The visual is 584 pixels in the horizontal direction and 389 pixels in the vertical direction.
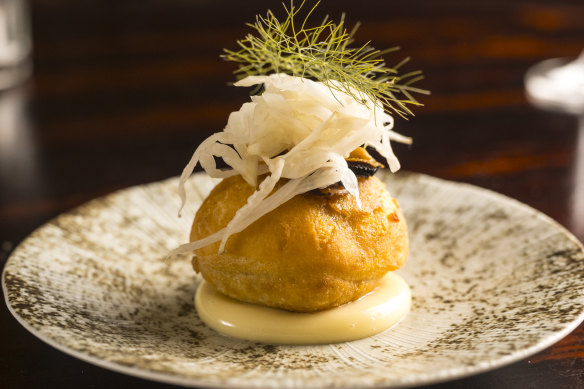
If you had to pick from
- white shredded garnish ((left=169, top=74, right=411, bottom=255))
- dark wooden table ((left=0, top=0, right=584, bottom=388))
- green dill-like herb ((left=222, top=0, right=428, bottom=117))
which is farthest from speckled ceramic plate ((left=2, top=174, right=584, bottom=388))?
green dill-like herb ((left=222, top=0, right=428, bottom=117))

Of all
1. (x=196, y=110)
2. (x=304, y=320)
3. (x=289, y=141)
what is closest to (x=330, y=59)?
(x=289, y=141)

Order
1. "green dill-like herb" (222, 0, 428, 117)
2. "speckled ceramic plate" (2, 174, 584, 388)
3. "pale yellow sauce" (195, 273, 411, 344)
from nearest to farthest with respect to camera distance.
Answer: "speckled ceramic plate" (2, 174, 584, 388)
"pale yellow sauce" (195, 273, 411, 344)
"green dill-like herb" (222, 0, 428, 117)

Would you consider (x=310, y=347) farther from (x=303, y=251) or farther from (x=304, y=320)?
(x=303, y=251)

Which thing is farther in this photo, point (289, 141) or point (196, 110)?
point (196, 110)

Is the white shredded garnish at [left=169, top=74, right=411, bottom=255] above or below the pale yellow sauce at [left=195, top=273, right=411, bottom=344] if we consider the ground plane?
above

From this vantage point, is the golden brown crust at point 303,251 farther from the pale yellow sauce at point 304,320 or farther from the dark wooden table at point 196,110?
the dark wooden table at point 196,110

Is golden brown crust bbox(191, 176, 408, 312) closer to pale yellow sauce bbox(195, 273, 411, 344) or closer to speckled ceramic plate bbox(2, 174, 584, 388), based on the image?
pale yellow sauce bbox(195, 273, 411, 344)
